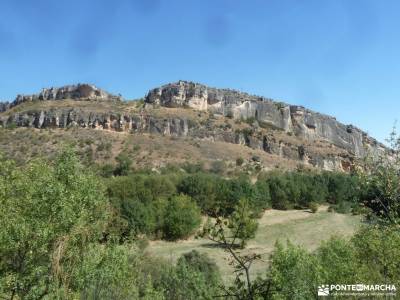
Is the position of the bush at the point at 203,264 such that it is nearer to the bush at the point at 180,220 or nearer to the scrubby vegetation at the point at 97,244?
the scrubby vegetation at the point at 97,244

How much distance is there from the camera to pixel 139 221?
6350 cm

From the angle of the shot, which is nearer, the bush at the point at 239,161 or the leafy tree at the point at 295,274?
the leafy tree at the point at 295,274

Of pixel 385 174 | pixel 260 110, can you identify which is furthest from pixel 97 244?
pixel 260 110

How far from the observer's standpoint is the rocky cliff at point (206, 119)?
428 ft

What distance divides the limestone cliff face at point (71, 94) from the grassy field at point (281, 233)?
307 ft

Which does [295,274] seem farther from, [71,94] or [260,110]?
[260,110]

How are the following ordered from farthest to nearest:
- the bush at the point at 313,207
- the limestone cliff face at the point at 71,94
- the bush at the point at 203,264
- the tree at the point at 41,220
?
the limestone cliff face at the point at 71,94
the bush at the point at 313,207
the bush at the point at 203,264
the tree at the point at 41,220

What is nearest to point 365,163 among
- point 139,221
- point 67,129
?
point 139,221

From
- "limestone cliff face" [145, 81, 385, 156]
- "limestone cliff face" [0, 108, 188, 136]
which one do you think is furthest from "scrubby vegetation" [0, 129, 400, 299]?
"limestone cliff face" [145, 81, 385, 156]

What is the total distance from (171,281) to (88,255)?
14495 mm

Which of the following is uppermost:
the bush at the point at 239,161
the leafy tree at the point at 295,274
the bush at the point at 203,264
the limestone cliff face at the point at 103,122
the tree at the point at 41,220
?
the limestone cliff face at the point at 103,122

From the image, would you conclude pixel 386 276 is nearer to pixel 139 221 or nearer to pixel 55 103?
pixel 139 221

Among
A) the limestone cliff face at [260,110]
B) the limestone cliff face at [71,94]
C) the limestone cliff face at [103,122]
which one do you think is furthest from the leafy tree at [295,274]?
the limestone cliff face at [71,94]

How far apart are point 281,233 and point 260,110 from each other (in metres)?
107
